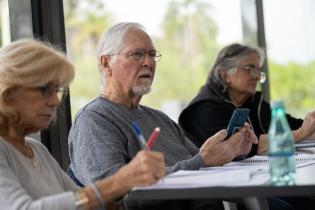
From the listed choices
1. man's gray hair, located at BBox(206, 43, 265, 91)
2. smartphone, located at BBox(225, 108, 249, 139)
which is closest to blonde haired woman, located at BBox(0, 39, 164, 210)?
smartphone, located at BBox(225, 108, 249, 139)

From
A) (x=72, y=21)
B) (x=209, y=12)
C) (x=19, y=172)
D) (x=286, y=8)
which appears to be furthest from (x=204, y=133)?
(x=209, y=12)

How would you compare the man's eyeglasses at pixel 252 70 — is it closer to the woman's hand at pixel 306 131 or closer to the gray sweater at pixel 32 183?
the woman's hand at pixel 306 131

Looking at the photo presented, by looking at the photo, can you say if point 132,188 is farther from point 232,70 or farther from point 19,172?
point 232,70

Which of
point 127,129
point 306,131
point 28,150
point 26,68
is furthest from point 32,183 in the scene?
point 306,131

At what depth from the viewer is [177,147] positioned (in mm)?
2611

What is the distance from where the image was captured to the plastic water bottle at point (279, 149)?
1716mm

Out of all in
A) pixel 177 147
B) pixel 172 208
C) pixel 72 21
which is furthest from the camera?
pixel 72 21

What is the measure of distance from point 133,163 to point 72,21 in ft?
18.3

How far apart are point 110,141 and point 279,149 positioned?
73 cm

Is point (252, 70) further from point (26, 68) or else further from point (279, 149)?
point (26, 68)

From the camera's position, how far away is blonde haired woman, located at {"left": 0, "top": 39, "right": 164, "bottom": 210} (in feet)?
5.35

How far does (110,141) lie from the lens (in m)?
2.29

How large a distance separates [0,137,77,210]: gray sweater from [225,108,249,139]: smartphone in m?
0.62

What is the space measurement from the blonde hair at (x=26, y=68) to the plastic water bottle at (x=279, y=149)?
57 centimetres
